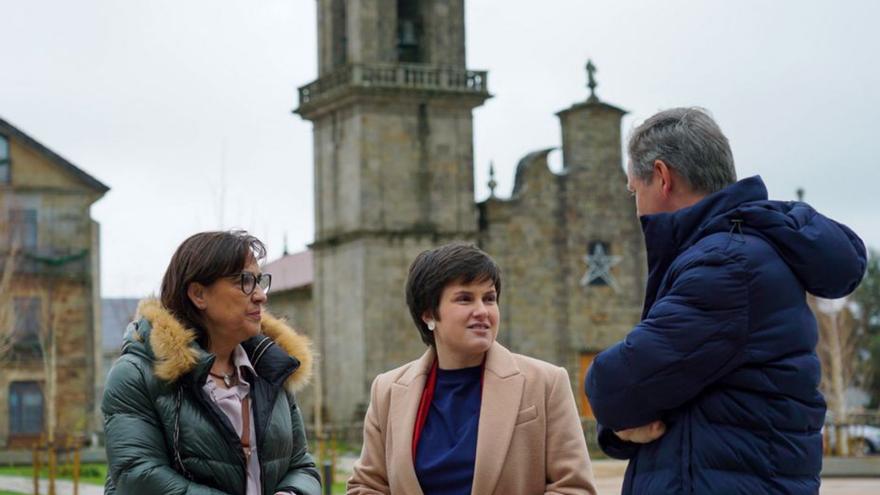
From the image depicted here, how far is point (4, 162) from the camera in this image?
158ft

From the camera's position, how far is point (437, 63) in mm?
46875

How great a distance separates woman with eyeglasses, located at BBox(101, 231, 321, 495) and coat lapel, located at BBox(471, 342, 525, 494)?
0.67 meters

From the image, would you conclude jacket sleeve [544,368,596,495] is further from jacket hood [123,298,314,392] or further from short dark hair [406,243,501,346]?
jacket hood [123,298,314,392]

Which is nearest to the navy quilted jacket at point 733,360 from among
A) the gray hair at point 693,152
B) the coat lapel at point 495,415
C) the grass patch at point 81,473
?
the gray hair at point 693,152

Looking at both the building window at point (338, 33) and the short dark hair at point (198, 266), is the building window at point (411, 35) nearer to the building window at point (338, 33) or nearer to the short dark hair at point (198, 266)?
the building window at point (338, 33)

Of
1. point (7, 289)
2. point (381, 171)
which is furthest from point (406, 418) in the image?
point (381, 171)

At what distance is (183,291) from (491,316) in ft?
3.58

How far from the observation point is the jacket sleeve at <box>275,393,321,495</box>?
5.82 m

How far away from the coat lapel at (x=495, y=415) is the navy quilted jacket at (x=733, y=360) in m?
0.92

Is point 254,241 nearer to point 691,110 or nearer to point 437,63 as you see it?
point 691,110

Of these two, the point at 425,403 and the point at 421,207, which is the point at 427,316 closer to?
the point at 425,403

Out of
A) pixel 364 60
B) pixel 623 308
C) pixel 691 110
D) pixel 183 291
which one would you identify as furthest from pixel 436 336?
pixel 623 308

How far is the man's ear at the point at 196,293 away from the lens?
584 cm

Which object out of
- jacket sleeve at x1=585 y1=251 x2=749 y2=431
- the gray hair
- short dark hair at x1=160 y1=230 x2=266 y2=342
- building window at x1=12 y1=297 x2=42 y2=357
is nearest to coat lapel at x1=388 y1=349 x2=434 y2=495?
short dark hair at x1=160 y1=230 x2=266 y2=342
